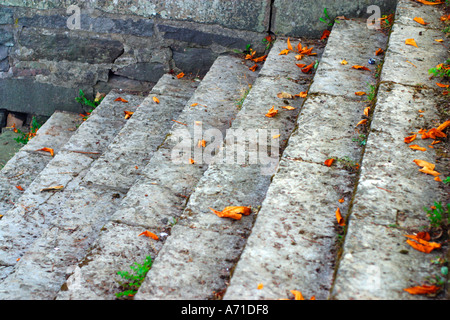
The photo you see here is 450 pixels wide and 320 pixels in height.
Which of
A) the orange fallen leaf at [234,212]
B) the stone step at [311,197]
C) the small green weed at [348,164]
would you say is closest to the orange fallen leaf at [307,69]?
the stone step at [311,197]

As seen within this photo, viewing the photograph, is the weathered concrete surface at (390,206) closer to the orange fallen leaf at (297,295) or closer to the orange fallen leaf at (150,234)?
the orange fallen leaf at (297,295)

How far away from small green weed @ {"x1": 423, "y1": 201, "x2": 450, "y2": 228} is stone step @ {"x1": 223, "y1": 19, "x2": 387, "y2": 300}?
12.9 inches

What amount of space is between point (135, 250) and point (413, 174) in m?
1.29

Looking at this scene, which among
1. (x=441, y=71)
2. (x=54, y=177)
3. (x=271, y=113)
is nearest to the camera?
(x=441, y=71)

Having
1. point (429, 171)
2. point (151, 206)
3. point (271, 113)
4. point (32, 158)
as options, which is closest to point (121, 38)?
point (32, 158)

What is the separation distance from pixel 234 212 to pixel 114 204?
89cm

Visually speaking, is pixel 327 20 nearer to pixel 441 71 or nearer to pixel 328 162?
pixel 441 71

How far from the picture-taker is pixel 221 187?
2.16 metres

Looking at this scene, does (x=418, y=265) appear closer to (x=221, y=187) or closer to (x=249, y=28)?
(x=221, y=187)

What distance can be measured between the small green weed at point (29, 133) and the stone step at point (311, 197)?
107 inches

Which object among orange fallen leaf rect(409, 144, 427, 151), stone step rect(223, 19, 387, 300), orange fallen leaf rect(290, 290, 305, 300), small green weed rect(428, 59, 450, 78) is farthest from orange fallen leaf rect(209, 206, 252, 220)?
small green weed rect(428, 59, 450, 78)

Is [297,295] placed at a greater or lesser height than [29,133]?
greater

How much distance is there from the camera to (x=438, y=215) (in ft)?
5.52
